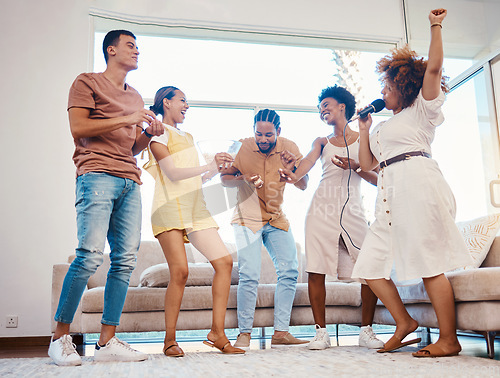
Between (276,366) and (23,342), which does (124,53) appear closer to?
(276,366)

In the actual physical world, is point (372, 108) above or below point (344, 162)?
above

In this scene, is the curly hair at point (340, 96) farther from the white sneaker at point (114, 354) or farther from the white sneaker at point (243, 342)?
the white sneaker at point (114, 354)

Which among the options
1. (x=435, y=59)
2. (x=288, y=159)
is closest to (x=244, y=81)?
(x=288, y=159)

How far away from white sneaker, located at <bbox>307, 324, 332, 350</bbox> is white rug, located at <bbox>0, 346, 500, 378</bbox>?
0.19 metres

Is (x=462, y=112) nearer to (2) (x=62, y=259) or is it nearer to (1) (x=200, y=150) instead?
(1) (x=200, y=150)

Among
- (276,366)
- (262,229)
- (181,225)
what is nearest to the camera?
(276,366)

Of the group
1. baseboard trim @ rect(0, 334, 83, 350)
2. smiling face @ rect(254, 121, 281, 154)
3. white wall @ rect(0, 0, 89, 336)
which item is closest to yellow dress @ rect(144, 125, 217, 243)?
smiling face @ rect(254, 121, 281, 154)

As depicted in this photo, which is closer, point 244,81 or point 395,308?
point 395,308

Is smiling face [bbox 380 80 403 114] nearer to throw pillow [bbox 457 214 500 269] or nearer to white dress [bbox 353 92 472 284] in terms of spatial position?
white dress [bbox 353 92 472 284]

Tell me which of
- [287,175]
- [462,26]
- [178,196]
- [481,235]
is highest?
[462,26]

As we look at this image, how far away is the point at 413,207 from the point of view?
2145mm

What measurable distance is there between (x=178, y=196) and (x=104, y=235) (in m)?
0.45

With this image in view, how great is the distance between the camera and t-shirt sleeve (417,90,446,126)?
7.05 ft

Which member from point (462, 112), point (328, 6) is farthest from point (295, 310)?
point (328, 6)
